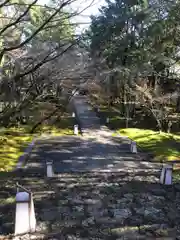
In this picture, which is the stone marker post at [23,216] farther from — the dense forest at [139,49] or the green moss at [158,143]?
the dense forest at [139,49]

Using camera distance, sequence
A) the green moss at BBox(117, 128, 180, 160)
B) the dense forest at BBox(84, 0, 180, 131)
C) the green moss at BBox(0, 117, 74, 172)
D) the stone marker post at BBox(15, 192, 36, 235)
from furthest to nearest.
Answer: the dense forest at BBox(84, 0, 180, 131), the green moss at BBox(117, 128, 180, 160), the green moss at BBox(0, 117, 74, 172), the stone marker post at BBox(15, 192, 36, 235)

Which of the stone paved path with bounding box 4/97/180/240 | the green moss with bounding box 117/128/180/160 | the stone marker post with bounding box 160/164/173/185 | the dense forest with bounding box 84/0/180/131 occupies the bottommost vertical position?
the green moss with bounding box 117/128/180/160

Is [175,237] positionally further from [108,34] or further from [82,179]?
[108,34]

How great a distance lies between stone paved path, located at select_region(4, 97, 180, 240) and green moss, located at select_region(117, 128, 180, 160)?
1905 millimetres

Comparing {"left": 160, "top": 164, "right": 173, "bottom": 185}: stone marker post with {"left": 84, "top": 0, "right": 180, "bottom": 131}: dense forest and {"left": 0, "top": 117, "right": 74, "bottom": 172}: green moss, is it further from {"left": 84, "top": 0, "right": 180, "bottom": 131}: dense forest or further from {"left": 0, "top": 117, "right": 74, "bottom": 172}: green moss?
{"left": 84, "top": 0, "right": 180, "bottom": 131}: dense forest

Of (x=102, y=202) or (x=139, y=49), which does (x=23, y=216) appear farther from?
(x=139, y=49)

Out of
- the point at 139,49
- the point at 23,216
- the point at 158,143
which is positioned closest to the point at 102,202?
the point at 23,216

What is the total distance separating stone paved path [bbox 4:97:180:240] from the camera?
3.85 m

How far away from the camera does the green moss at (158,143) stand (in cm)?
1065

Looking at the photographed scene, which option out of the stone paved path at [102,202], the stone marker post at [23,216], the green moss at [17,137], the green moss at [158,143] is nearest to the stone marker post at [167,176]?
the stone paved path at [102,202]

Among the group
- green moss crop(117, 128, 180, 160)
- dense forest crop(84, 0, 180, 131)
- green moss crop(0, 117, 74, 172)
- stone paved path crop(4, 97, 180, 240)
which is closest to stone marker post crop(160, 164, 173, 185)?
stone paved path crop(4, 97, 180, 240)

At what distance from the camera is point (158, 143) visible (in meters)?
13.1

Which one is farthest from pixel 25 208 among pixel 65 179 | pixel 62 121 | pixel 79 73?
pixel 62 121

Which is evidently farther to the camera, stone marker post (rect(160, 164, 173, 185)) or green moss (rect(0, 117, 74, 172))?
green moss (rect(0, 117, 74, 172))
